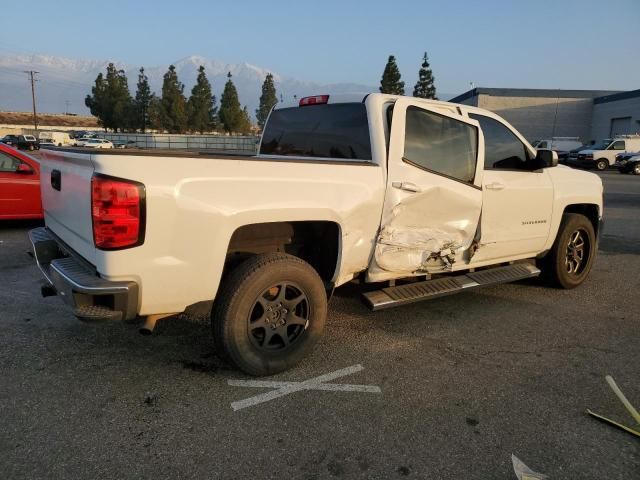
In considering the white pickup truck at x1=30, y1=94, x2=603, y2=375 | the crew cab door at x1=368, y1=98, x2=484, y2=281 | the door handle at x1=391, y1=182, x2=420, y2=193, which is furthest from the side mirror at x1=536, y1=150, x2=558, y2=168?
the door handle at x1=391, y1=182, x2=420, y2=193

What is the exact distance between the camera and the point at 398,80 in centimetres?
5825

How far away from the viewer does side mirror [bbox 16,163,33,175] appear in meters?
8.09

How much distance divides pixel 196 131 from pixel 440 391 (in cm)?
8326

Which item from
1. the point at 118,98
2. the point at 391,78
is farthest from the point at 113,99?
the point at 391,78

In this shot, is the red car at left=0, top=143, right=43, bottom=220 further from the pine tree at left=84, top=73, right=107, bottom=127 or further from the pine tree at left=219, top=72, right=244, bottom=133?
the pine tree at left=84, top=73, right=107, bottom=127

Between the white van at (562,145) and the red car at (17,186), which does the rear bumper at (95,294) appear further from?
the white van at (562,145)

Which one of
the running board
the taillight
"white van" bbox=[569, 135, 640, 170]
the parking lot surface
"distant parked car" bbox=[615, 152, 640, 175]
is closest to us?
the parking lot surface

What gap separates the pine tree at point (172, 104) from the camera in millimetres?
76000

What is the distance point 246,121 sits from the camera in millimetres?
84625

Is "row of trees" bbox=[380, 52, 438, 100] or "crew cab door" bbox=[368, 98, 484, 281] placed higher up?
"row of trees" bbox=[380, 52, 438, 100]

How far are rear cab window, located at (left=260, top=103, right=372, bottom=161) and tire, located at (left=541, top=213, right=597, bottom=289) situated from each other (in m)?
2.82

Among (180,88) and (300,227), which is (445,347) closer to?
(300,227)

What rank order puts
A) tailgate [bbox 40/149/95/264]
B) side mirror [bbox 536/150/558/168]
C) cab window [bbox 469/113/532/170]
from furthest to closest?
1. side mirror [bbox 536/150/558/168]
2. cab window [bbox 469/113/532/170]
3. tailgate [bbox 40/149/95/264]

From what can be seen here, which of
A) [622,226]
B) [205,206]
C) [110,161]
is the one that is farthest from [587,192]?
[622,226]
